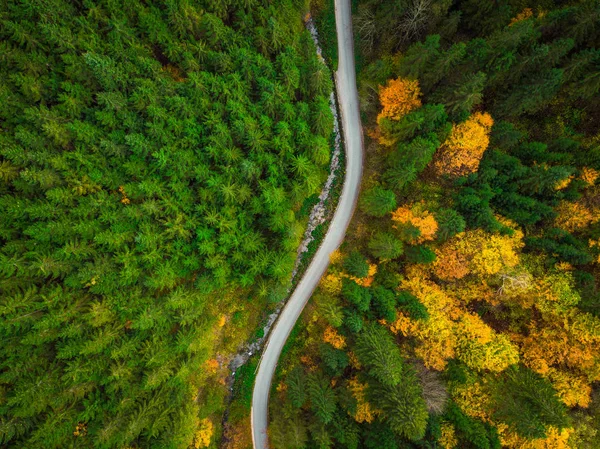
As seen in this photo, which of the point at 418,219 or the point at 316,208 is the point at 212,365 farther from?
the point at 418,219

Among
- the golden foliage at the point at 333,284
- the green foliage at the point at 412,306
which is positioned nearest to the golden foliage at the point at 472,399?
the green foliage at the point at 412,306

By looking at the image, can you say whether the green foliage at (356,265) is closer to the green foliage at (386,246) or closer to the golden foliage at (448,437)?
Answer: the green foliage at (386,246)

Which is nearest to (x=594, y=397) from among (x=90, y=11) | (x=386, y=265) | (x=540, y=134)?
(x=386, y=265)

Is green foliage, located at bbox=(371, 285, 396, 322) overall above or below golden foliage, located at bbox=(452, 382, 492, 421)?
above

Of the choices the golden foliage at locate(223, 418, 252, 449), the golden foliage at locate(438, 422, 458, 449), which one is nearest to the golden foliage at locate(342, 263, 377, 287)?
the golden foliage at locate(438, 422, 458, 449)

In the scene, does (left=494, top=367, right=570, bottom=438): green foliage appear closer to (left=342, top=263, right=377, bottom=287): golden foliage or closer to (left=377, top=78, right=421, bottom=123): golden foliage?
(left=342, top=263, right=377, bottom=287): golden foliage

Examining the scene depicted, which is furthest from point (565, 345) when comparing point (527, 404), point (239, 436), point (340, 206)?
point (239, 436)

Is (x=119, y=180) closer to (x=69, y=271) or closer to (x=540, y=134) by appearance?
(x=69, y=271)
